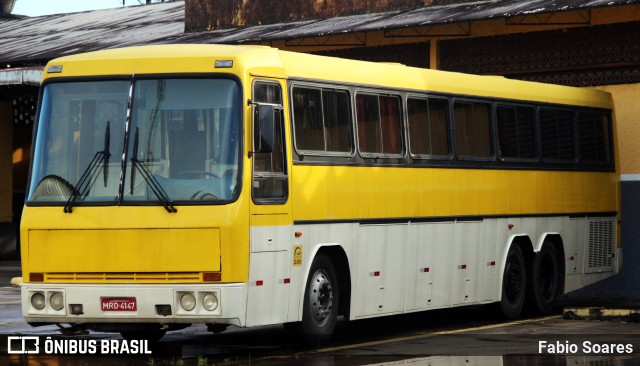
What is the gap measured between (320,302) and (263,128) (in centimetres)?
217

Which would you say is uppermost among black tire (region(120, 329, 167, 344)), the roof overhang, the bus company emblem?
the roof overhang

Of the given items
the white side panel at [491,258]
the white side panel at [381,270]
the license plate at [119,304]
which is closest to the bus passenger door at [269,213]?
the license plate at [119,304]

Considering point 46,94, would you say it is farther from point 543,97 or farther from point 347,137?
point 543,97

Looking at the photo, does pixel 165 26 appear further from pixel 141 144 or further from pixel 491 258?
pixel 141 144

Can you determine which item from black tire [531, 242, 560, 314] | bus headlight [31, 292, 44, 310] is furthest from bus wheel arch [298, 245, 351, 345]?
black tire [531, 242, 560, 314]

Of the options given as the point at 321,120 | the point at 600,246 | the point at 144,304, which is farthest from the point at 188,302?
the point at 600,246

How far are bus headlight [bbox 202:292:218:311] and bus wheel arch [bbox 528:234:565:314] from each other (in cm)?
733

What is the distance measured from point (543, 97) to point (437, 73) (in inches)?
118

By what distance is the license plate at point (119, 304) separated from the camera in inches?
562

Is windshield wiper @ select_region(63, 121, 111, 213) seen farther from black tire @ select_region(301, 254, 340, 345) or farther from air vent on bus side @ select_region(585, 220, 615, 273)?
air vent on bus side @ select_region(585, 220, 615, 273)

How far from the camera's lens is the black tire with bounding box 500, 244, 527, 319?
787 inches

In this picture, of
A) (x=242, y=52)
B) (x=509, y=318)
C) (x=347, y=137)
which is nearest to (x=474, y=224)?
(x=509, y=318)

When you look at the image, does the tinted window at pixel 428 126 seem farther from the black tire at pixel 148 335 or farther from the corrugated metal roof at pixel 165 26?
the corrugated metal roof at pixel 165 26

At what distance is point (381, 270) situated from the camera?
55.5 ft
